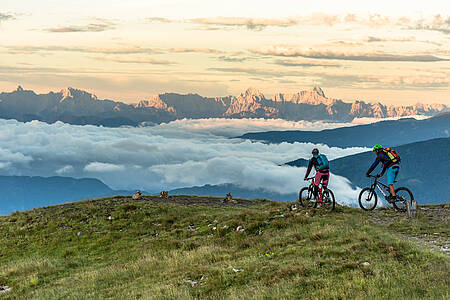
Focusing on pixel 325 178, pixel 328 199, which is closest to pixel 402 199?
pixel 328 199

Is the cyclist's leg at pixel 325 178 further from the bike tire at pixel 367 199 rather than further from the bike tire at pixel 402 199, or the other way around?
the bike tire at pixel 402 199

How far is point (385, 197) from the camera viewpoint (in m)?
24.0

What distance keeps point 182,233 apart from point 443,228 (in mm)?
14666

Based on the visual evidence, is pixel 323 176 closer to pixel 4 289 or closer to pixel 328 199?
pixel 328 199

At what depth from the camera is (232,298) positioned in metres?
12.0

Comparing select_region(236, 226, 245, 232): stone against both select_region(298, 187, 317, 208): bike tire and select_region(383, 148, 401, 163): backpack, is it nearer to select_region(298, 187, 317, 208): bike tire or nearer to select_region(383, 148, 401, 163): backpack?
select_region(298, 187, 317, 208): bike tire

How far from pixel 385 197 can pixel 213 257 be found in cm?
1165

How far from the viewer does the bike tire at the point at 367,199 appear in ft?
81.3

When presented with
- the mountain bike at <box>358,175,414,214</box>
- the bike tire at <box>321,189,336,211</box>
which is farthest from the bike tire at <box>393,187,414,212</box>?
the bike tire at <box>321,189,336,211</box>

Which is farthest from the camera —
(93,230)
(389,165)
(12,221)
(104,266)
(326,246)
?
(12,221)

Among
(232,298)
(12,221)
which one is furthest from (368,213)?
(12,221)

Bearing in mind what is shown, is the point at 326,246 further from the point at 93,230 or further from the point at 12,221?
the point at 12,221

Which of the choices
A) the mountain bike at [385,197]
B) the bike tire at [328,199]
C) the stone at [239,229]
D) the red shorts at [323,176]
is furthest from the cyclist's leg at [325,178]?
the stone at [239,229]

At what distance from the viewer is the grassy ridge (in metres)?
12.4
